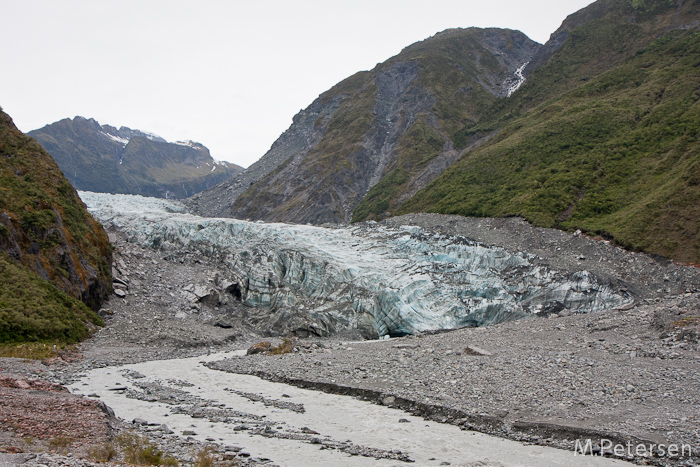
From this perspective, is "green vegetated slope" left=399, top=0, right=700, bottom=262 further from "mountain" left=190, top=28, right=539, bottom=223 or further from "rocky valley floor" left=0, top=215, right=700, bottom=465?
"mountain" left=190, top=28, right=539, bottom=223

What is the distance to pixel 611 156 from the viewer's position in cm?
4803

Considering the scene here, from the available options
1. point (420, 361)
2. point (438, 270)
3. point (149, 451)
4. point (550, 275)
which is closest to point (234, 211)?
point (438, 270)

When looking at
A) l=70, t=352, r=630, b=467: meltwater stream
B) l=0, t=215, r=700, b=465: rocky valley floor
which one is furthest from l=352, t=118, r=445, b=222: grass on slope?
l=70, t=352, r=630, b=467: meltwater stream

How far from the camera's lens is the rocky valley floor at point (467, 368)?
31.8ft

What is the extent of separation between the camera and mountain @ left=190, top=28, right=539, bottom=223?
8150 centimetres

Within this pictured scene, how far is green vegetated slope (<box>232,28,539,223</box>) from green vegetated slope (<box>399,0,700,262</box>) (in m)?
13.3

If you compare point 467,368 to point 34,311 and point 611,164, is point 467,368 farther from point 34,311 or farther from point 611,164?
point 611,164

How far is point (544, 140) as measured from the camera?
187 feet

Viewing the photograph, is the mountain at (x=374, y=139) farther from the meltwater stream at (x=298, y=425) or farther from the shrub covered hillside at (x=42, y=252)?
the meltwater stream at (x=298, y=425)

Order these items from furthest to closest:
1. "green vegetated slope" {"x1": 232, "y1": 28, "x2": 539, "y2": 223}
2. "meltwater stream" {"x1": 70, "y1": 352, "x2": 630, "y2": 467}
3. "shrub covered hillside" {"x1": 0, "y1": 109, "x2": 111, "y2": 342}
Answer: "green vegetated slope" {"x1": 232, "y1": 28, "x2": 539, "y2": 223} < "shrub covered hillside" {"x1": 0, "y1": 109, "x2": 111, "y2": 342} < "meltwater stream" {"x1": 70, "y1": 352, "x2": 630, "y2": 467}

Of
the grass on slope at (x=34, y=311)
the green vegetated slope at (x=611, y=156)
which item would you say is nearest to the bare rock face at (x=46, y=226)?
the grass on slope at (x=34, y=311)

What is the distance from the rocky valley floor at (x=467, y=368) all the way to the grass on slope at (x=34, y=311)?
133 centimetres

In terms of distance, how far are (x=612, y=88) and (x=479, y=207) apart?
3169 centimetres

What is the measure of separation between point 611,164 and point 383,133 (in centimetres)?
5967
